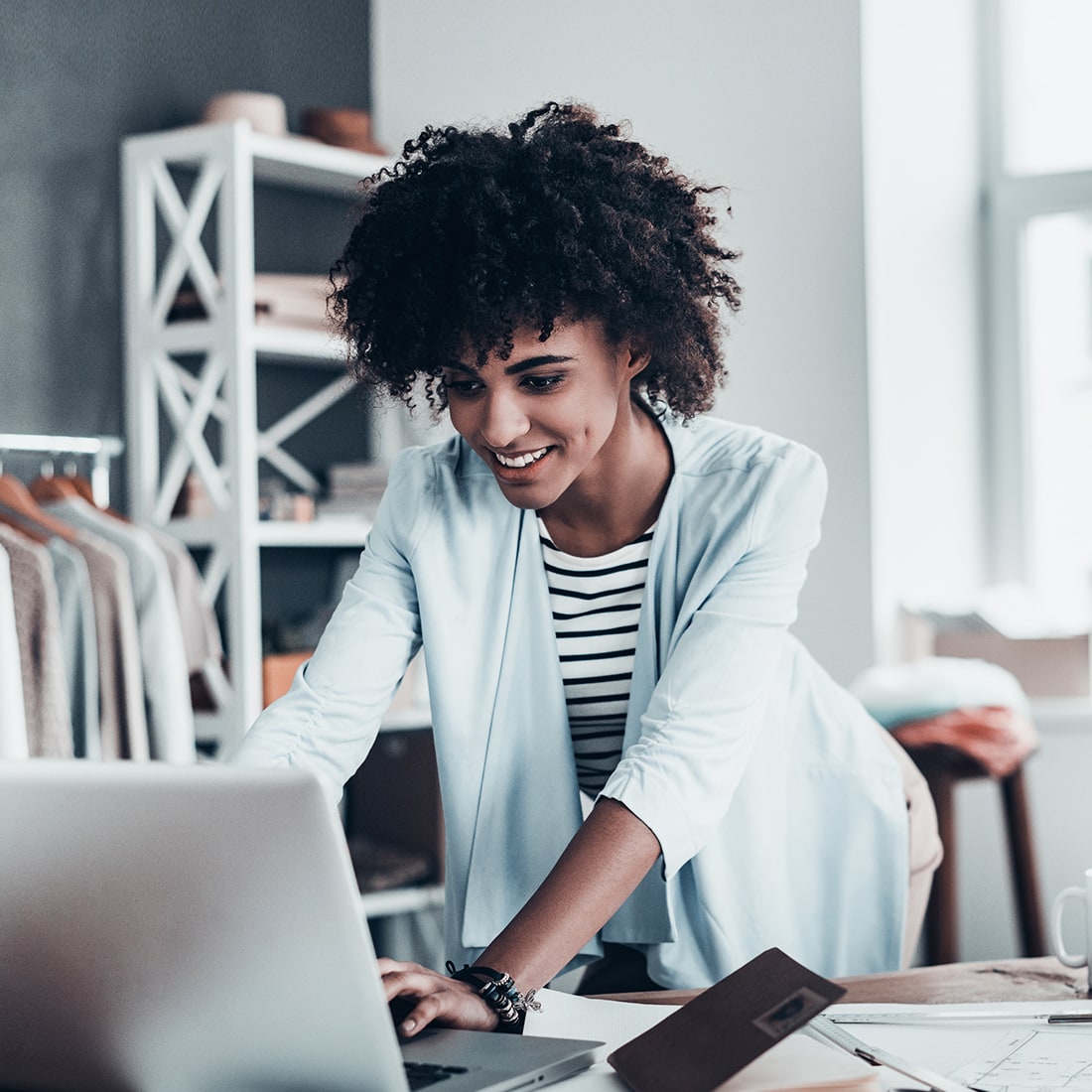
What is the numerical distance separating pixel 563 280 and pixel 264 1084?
32.2 inches

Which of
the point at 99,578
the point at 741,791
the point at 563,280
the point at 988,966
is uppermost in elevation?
the point at 563,280

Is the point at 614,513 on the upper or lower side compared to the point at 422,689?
upper

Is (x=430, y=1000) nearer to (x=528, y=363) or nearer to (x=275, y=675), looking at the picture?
(x=528, y=363)

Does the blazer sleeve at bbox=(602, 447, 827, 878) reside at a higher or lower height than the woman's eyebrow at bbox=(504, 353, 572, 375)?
lower

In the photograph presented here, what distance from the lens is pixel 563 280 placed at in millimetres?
1378

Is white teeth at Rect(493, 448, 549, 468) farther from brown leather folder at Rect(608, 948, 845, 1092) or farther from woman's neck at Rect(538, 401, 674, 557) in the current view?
brown leather folder at Rect(608, 948, 845, 1092)

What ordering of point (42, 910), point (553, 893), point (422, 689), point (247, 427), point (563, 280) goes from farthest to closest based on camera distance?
point (422, 689)
point (247, 427)
point (563, 280)
point (553, 893)
point (42, 910)

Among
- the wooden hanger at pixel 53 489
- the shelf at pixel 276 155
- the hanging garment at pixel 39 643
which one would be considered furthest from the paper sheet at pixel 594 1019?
the shelf at pixel 276 155

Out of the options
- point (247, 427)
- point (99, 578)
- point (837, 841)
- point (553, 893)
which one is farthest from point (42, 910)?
point (247, 427)

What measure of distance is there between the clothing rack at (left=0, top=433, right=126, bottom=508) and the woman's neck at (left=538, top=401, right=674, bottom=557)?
1472mm

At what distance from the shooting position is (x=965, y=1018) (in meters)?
1.01

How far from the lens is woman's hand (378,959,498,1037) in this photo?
955 millimetres

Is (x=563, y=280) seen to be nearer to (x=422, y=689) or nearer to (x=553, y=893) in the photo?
(x=553, y=893)

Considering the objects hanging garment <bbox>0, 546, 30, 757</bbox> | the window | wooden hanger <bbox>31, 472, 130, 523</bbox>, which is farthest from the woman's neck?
the window
